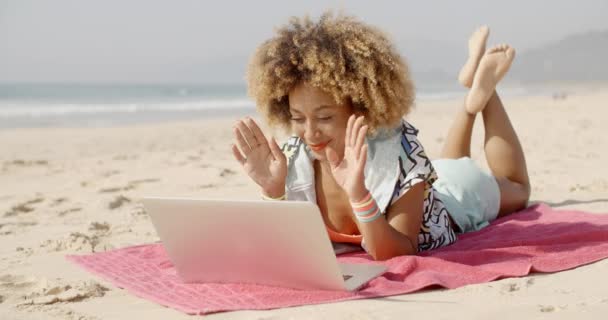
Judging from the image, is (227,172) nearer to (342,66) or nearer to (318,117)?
(318,117)

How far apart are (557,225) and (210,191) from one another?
9.86 ft

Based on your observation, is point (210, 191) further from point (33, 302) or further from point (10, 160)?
point (10, 160)

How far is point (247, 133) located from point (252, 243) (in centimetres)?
68

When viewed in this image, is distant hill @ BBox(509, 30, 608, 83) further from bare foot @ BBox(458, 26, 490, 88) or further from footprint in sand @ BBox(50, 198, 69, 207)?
footprint in sand @ BBox(50, 198, 69, 207)

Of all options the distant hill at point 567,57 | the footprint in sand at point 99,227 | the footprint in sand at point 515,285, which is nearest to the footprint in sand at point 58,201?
the footprint in sand at point 99,227

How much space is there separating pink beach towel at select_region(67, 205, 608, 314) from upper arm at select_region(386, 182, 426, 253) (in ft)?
0.53

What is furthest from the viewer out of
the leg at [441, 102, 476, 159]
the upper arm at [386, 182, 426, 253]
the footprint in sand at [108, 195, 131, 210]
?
the footprint in sand at [108, 195, 131, 210]

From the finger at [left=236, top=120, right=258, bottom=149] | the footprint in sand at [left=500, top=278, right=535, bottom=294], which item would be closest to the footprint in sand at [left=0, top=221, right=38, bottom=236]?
the finger at [left=236, top=120, right=258, bottom=149]

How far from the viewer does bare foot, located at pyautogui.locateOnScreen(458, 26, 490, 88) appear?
16.5 feet

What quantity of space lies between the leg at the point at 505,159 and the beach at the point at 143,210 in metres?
0.51

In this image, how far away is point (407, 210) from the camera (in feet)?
11.3

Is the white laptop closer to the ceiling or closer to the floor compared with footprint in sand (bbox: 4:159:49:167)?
closer to the ceiling

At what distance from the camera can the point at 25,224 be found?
4.97m

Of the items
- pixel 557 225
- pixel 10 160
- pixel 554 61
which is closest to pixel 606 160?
pixel 557 225
